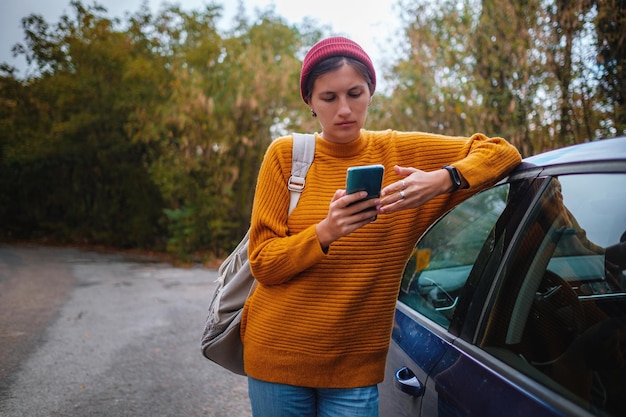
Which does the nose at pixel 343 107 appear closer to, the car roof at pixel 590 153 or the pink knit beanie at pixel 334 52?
the pink knit beanie at pixel 334 52

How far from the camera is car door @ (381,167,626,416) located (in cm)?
128

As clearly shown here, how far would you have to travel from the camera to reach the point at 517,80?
6.57m

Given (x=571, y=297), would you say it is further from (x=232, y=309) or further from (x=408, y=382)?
(x=232, y=309)

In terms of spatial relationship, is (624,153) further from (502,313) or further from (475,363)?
(475,363)

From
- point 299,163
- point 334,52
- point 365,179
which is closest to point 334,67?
point 334,52

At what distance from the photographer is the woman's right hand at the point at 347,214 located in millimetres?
1448

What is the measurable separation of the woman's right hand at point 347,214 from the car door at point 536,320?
518 mm

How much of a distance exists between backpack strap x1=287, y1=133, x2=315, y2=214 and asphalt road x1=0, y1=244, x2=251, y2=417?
9.40 ft

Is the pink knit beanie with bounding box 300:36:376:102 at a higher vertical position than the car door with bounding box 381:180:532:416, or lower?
higher

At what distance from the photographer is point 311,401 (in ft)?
5.61

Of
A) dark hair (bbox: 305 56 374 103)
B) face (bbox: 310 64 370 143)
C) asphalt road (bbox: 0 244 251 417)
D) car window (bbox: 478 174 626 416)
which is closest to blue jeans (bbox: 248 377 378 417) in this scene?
car window (bbox: 478 174 626 416)

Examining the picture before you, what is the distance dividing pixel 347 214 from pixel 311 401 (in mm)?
666

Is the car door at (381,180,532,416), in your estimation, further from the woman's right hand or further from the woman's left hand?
the woman's right hand

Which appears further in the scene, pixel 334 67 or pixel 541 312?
pixel 334 67
